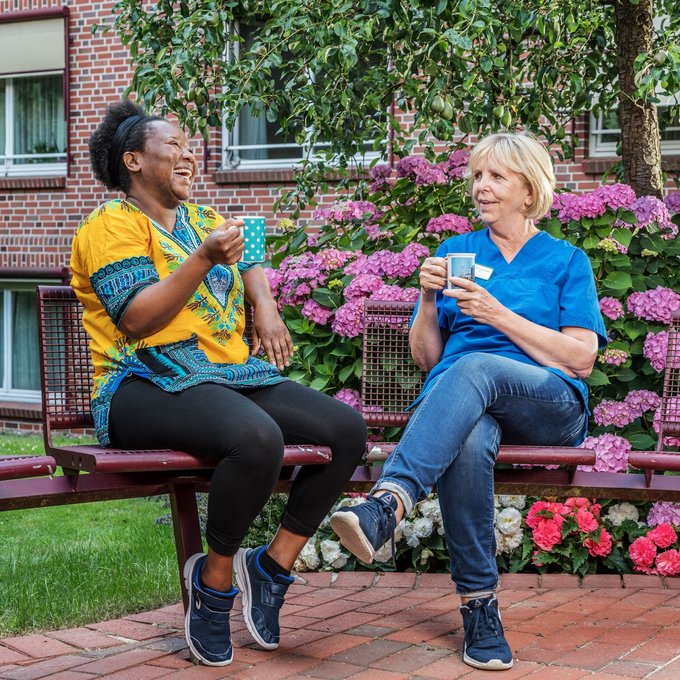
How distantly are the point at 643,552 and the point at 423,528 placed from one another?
830 mm

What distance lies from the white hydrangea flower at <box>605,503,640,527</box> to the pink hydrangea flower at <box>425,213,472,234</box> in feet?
4.55

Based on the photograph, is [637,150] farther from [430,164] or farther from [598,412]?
Answer: [598,412]

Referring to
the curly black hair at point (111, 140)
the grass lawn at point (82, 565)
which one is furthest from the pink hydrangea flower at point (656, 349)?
the curly black hair at point (111, 140)

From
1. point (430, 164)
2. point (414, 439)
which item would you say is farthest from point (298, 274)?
Answer: point (414, 439)

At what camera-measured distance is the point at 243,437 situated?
3.01 meters

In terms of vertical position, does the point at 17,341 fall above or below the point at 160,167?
below

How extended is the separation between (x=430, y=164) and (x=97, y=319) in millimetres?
2533

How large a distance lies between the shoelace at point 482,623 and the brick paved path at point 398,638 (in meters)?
0.10

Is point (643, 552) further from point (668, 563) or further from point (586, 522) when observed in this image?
point (586, 522)

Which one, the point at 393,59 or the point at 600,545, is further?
the point at 393,59

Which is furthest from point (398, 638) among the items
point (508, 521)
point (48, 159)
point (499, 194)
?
point (48, 159)

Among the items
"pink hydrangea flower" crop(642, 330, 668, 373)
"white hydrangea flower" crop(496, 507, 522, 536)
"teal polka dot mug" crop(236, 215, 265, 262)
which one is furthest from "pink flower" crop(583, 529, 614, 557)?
"teal polka dot mug" crop(236, 215, 265, 262)

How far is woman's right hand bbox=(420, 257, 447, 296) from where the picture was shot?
343cm

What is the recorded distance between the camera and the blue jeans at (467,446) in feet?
10.3
